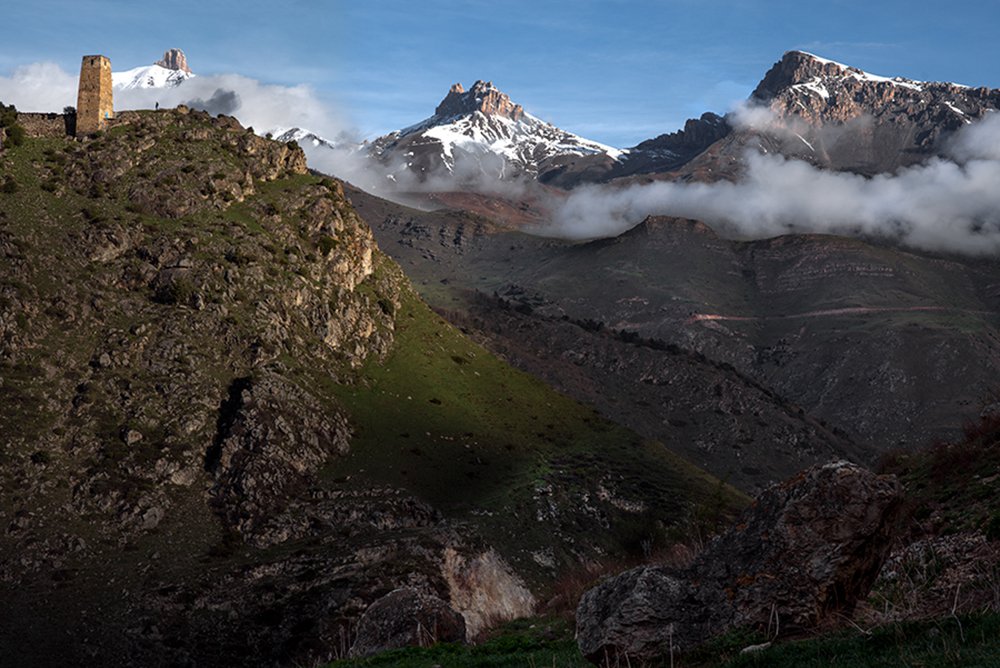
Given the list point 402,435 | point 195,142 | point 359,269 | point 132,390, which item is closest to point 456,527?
point 402,435

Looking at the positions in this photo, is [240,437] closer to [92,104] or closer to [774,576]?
[92,104]

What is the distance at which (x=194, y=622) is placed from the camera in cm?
9006

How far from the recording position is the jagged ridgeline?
93.1m

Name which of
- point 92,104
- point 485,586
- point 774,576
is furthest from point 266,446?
point 774,576

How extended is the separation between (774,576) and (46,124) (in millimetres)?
162888

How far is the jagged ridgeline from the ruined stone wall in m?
3.43

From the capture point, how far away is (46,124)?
145375 mm

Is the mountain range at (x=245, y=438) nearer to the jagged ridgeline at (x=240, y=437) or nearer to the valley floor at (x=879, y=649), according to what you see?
the jagged ridgeline at (x=240, y=437)

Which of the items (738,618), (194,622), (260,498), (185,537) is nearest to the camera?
(738,618)

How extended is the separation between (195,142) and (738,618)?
16088cm

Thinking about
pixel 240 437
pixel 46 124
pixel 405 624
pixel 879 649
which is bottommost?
pixel 240 437

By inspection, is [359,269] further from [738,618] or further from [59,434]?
[738,618]

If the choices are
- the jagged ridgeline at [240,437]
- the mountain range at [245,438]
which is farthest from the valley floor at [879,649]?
the jagged ridgeline at [240,437]

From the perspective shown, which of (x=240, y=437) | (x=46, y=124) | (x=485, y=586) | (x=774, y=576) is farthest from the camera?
(x=46, y=124)
